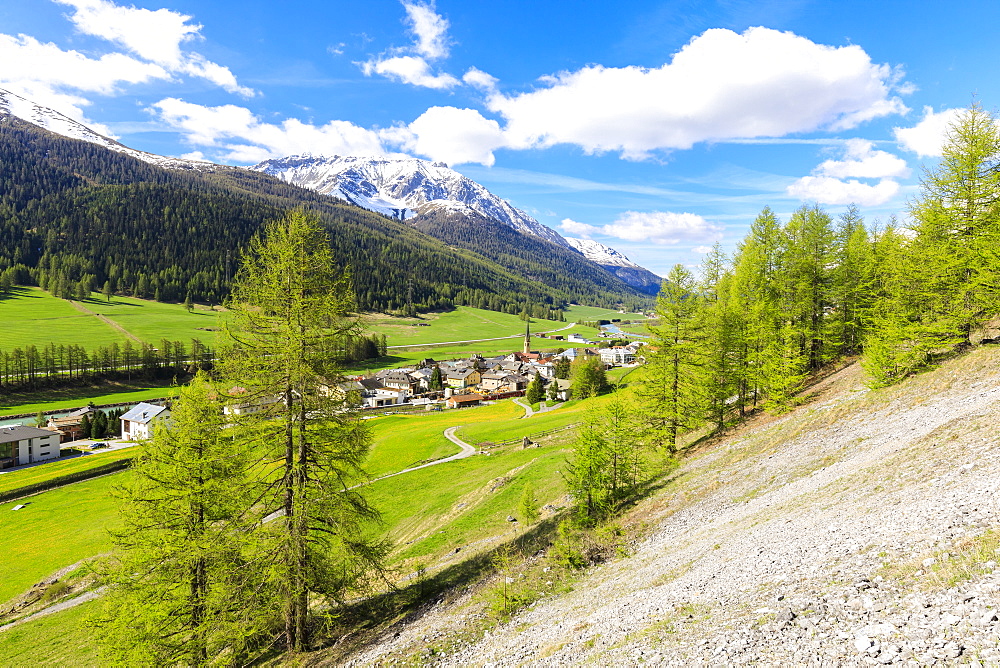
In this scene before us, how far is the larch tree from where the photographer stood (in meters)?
14.0

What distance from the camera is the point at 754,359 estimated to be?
98.7ft

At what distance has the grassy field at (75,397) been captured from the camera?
102312mm

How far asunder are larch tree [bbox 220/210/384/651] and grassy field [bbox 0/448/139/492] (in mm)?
57688

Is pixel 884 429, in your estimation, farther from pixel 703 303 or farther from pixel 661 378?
pixel 703 303

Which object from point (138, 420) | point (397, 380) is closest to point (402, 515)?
point (138, 420)

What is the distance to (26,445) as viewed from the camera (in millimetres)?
72188

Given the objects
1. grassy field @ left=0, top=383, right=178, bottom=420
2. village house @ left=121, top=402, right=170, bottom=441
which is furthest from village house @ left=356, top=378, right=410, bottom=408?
grassy field @ left=0, top=383, right=178, bottom=420

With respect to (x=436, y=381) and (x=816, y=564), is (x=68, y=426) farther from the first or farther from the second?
(x=816, y=564)

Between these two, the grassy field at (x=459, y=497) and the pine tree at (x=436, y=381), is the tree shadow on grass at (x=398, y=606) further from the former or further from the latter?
the pine tree at (x=436, y=381)

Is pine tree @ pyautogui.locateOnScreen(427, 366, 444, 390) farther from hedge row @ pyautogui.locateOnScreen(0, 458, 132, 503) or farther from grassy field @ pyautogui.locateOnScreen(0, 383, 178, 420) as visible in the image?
hedge row @ pyautogui.locateOnScreen(0, 458, 132, 503)

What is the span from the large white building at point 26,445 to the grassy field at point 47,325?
277 ft

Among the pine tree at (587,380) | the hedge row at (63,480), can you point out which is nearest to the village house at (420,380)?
the pine tree at (587,380)

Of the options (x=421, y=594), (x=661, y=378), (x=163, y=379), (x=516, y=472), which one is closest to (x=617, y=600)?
(x=421, y=594)

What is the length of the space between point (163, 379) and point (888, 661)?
165462 millimetres
